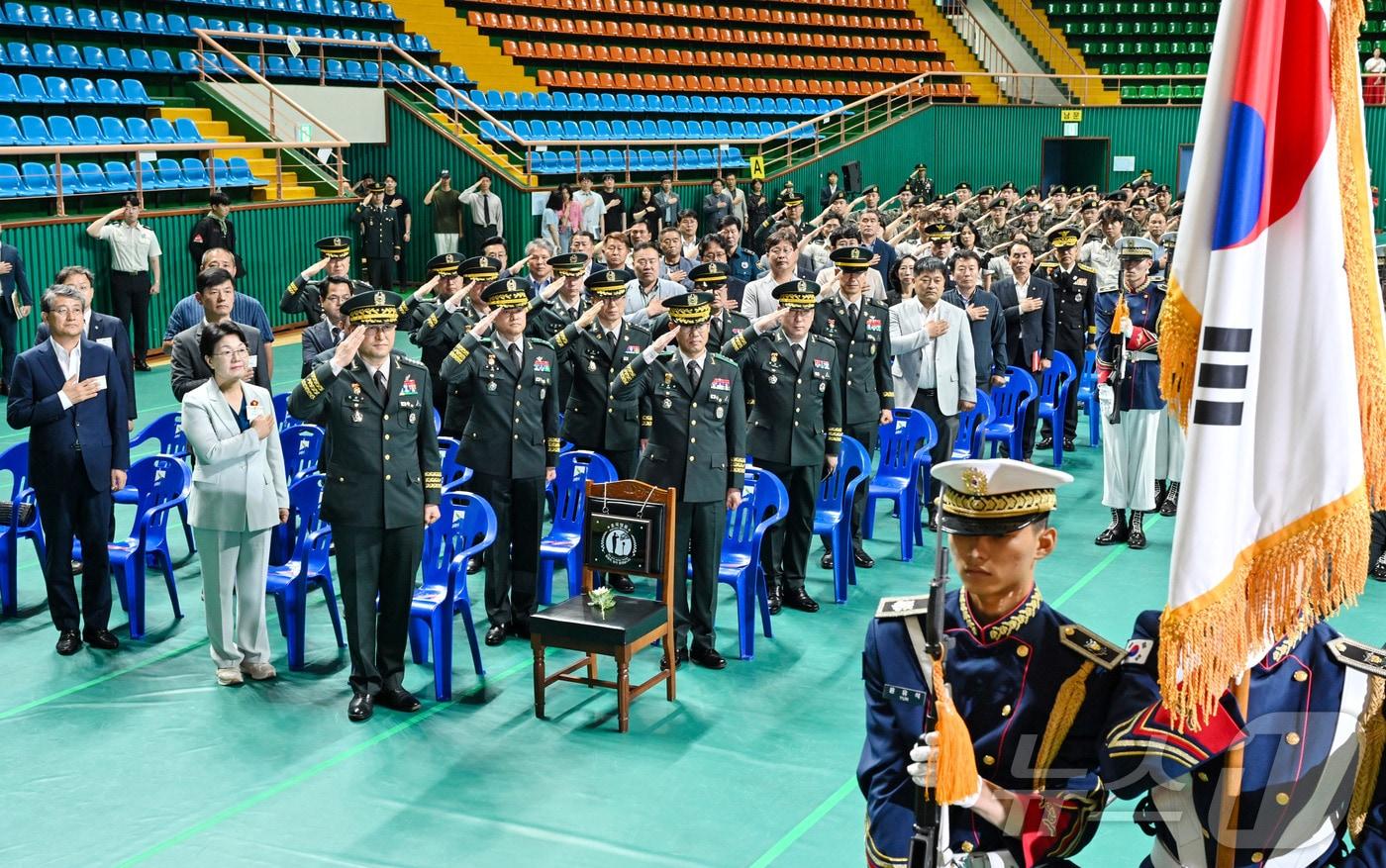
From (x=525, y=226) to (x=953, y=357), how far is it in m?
12.2

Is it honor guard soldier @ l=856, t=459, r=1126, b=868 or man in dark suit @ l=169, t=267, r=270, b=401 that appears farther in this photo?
man in dark suit @ l=169, t=267, r=270, b=401

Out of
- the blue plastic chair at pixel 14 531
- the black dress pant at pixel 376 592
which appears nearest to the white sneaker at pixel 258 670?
the black dress pant at pixel 376 592

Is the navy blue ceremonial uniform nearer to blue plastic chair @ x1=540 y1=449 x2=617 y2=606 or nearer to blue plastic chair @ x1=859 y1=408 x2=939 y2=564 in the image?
blue plastic chair @ x1=540 y1=449 x2=617 y2=606

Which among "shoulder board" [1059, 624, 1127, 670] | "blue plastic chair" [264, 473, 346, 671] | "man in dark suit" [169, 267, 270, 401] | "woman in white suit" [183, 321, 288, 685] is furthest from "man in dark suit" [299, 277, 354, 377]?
"shoulder board" [1059, 624, 1127, 670]

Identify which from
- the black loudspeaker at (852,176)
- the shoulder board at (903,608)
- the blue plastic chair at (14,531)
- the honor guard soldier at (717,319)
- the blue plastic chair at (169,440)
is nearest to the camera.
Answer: the shoulder board at (903,608)

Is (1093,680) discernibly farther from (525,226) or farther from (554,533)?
(525,226)

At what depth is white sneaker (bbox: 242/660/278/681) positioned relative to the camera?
654cm

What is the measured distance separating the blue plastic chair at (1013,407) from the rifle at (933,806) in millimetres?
7722

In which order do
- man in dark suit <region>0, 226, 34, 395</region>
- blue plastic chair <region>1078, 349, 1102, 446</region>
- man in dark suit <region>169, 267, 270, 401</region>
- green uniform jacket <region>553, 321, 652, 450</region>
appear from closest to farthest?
man in dark suit <region>169, 267, 270, 401</region>, green uniform jacket <region>553, 321, 652, 450</region>, blue plastic chair <region>1078, 349, 1102, 446</region>, man in dark suit <region>0, 226, 34, 395</region>

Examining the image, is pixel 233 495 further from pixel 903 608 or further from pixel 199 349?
pixel 903 608

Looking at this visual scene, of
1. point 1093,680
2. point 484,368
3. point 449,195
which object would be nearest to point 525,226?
point 449,195

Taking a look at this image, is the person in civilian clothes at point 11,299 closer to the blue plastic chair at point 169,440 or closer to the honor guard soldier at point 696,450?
the blue plastic chair at point 169,440

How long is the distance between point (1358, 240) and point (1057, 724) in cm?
107

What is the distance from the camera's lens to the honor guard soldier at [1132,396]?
8578 millimetres
